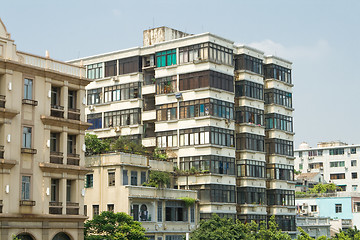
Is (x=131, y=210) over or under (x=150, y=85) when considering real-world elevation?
under

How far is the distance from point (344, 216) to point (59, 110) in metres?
67.7

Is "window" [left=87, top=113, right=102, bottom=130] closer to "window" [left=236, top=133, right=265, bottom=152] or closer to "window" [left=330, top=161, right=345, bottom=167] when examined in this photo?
"window" [left=236, top=133, right=265, bottom=152]

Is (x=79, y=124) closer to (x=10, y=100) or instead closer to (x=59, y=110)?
(x=59, y=110)

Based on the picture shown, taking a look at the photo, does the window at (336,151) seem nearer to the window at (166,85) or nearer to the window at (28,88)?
the window at (166,85)

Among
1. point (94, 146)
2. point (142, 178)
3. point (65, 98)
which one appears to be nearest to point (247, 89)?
point (142, 178)

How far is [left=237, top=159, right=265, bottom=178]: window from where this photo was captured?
7512 cm

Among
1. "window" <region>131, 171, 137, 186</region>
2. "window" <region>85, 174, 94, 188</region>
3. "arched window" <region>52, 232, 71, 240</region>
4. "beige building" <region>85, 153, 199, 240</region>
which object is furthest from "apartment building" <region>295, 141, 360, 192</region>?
"arched window" <region>52, 232, 71, 240</region>

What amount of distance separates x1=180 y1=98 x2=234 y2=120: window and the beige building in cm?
830

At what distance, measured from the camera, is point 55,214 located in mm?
48938

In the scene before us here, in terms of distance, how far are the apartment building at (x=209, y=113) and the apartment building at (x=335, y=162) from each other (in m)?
58.6

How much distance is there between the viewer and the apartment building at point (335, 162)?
13762 centimetres

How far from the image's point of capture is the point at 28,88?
48656mm

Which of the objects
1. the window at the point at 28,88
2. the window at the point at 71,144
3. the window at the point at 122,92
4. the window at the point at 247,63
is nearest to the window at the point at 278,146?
the window at the point at 247,63

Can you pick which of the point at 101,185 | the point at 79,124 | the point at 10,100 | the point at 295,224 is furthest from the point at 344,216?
the point at 10,100
